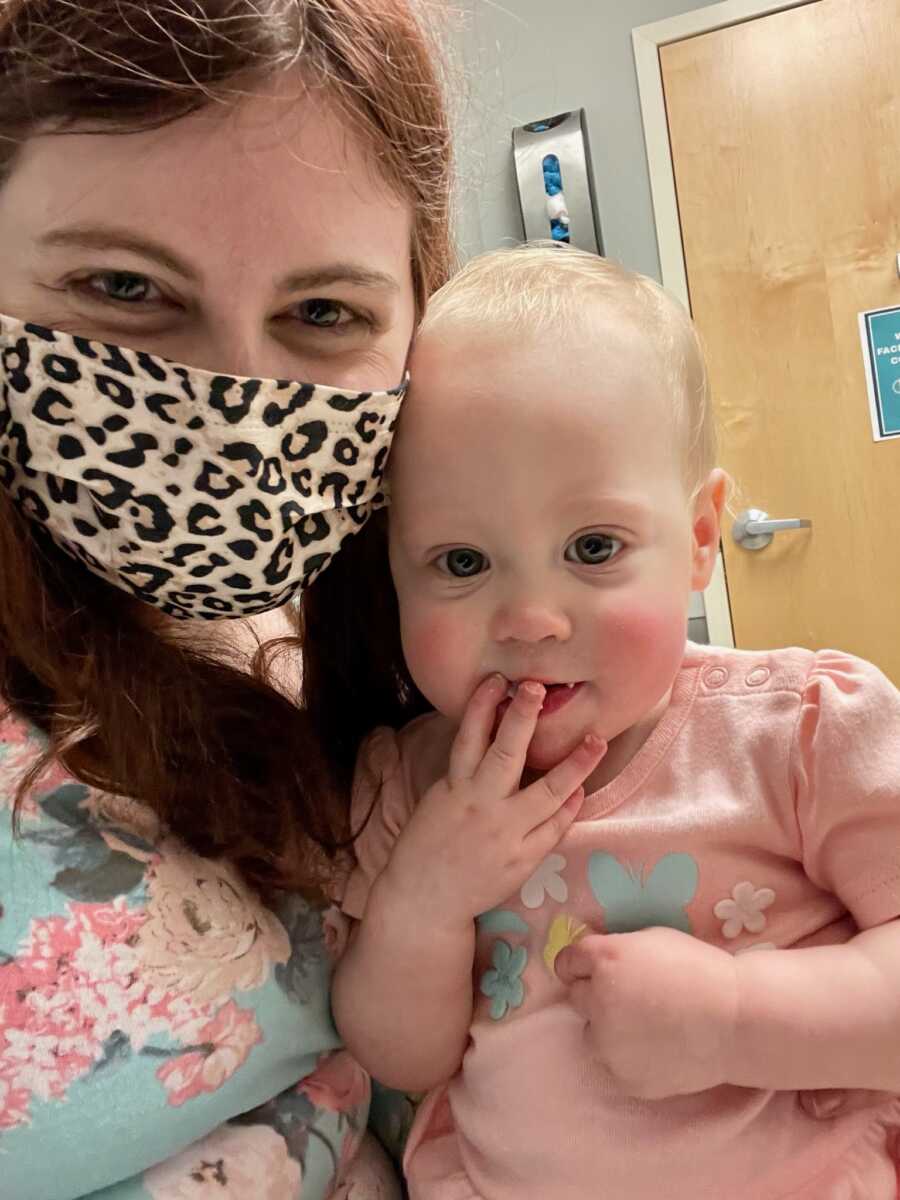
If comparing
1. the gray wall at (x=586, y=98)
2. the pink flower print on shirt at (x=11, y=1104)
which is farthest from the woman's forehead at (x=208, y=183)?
the gray wall at (x=586, y=98)

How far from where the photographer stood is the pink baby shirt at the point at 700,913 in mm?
724

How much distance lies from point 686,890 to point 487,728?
0.60 feet

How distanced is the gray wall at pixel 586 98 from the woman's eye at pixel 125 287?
2.34 m

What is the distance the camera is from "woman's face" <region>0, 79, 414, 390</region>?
26.9 inches

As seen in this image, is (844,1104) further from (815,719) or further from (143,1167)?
(143,1167)

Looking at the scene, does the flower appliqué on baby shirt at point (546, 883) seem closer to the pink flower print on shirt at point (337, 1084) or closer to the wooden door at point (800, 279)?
the pink flower print on shirt at point (337, 1084)

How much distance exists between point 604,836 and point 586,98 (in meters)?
2.78

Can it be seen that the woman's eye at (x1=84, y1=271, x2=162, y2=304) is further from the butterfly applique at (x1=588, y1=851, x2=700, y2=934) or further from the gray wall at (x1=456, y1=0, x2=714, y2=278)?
the gray wall at (x1=456, y1=0, x2=714, y2=278)

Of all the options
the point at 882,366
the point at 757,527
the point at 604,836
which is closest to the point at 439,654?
the point at 604,836

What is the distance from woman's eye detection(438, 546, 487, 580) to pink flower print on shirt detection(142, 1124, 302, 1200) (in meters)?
0.40

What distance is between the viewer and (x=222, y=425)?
72cm

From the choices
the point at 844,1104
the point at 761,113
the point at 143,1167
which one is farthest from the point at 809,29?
the point at 143,1167

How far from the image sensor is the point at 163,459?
0.72 m

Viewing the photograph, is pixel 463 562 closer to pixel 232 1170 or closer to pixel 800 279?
pixel 232 1170
